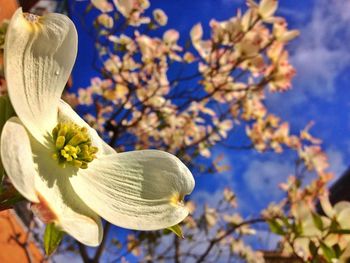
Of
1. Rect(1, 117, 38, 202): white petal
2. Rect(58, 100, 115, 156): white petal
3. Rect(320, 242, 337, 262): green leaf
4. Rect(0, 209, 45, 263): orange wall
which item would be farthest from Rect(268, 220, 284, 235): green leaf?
Rect(0, 209, 45, 263): orange wall

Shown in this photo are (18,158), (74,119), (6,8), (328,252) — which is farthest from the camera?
(6,8)

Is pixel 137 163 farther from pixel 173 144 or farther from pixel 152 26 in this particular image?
pixel 173 144

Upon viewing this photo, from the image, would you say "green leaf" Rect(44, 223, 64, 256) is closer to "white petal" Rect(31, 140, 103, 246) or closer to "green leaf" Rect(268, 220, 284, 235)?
"white petal" Rect(31, 140, 103, 246)

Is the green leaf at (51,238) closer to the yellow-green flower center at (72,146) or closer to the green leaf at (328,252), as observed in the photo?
the yellow-green flower center at (72,146)

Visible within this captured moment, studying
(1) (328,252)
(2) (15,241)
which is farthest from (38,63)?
(2) (15,241)

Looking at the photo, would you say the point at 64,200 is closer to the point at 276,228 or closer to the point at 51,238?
the point at 51,238

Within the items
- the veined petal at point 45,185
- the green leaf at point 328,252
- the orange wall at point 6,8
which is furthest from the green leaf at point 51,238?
the orange wall at point 6,8
